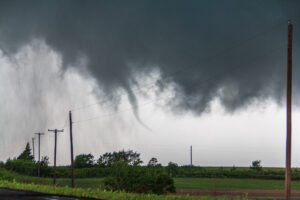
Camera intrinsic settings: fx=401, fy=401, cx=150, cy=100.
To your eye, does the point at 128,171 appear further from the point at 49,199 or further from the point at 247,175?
the point at 247,175

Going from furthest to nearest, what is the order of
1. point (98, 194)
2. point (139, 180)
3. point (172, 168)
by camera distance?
point (172, 168) → point (139, 180) → point (98, 194)

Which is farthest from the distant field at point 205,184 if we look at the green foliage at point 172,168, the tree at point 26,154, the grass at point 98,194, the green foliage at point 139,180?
the tree at point 26,154

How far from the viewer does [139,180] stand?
3672 cm

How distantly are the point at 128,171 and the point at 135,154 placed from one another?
102373 millimetres

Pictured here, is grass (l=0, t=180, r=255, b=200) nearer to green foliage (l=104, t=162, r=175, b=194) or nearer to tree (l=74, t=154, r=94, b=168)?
green foliage (l=104, t=162, r=175, b=194)

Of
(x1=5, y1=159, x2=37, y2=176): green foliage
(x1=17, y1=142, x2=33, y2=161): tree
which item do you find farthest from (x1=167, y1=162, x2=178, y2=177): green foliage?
(x1=17, y1=142, x2=33, y2=161): tree

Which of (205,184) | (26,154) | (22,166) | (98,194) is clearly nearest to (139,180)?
(98,194)

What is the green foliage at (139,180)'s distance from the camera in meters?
36.5

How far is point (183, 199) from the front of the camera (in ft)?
85.6

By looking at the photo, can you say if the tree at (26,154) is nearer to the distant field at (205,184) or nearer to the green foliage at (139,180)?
the distant field at (205,184)

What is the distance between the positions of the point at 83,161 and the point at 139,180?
86.6m

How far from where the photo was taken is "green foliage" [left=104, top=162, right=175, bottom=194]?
120 feet

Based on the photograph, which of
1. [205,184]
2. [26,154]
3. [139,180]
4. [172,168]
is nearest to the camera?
[139,180]

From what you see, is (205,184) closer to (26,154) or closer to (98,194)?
(98,194)
